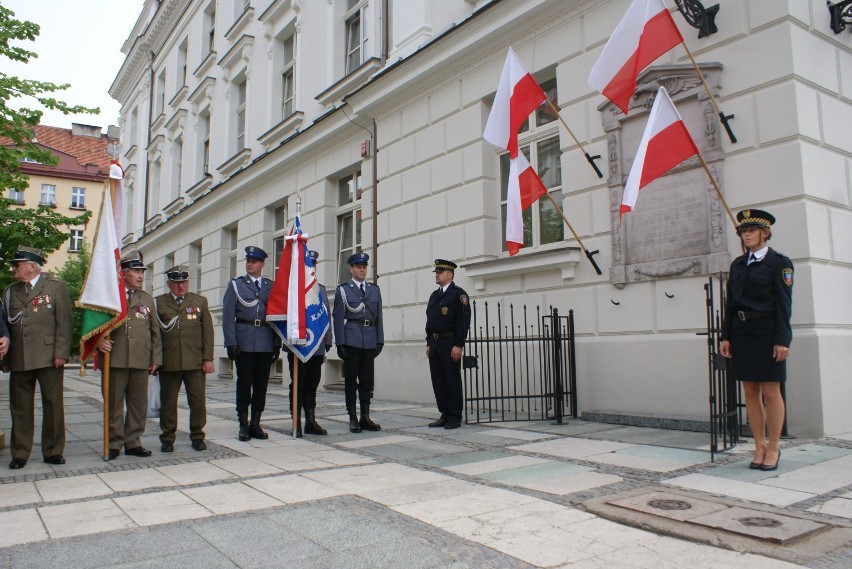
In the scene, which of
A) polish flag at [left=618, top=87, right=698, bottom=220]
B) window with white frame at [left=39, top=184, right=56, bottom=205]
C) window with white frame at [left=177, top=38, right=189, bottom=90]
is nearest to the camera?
polish flag at [left=618, top=87, right=698, bottom=220]

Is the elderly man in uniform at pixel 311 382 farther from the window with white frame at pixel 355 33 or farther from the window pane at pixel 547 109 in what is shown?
the window with white frame at pixel 355 33

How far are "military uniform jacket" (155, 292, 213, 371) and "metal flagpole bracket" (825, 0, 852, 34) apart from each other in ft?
21.0

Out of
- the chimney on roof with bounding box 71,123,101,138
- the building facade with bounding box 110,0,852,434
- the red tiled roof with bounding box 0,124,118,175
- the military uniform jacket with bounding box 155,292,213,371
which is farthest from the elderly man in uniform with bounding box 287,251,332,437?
the chimney on roof with bounding box 71,123,101,138

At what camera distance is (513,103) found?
698 centimetres

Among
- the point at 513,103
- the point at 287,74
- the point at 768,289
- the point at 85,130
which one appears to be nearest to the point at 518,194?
the point at 513,103

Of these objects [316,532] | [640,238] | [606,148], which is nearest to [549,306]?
[640,238]

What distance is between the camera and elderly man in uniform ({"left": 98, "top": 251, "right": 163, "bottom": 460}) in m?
5.32

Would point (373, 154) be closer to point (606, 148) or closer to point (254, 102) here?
point (606, 148)

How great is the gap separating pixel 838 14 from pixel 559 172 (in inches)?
123

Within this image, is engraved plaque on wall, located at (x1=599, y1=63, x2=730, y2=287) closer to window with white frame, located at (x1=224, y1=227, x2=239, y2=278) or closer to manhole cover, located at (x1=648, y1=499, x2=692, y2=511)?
manhole cover, located at (x1=648, y1=499, x2=692, y2=511)

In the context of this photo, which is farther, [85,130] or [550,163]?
[85,130]

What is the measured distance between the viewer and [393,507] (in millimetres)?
3623

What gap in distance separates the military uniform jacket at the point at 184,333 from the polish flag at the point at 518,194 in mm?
3210

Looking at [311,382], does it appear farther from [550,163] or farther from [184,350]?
[550,163]
